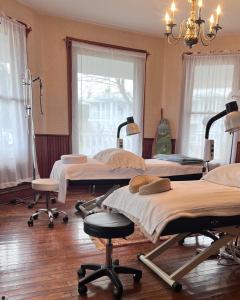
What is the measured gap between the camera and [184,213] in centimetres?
168

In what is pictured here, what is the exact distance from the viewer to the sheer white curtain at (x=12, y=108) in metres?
3.58

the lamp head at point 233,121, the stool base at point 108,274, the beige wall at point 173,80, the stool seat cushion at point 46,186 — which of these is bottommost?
the stool base at point 108,274

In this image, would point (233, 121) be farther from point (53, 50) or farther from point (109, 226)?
point (53, 50)

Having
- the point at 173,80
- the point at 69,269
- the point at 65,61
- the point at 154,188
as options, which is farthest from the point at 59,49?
the point at 69,269

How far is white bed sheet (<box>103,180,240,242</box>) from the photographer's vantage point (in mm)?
1683

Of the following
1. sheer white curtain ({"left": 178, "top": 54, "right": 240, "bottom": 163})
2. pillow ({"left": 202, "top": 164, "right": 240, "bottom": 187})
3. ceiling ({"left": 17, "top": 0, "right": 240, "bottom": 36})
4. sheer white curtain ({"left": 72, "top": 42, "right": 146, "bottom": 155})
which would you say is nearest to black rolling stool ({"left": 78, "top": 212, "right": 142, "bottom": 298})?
pillow ({"left": 202, "top": 164, "right": 240, "bottom": 187})

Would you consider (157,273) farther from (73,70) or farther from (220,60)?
(220,60)

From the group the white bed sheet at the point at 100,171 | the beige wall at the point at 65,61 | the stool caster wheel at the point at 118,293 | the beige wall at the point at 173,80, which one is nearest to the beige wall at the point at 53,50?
the beige wall at the point at 65,61

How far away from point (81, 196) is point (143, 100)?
2070 millimetres

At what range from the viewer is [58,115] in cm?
438

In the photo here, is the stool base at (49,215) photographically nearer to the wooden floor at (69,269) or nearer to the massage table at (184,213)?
the wooden floor at (69,269)

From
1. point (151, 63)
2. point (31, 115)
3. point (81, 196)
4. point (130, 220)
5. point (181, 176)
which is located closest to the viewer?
point (130, 220)

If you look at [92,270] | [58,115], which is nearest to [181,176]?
[92,270]

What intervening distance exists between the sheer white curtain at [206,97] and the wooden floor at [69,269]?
2.48m
